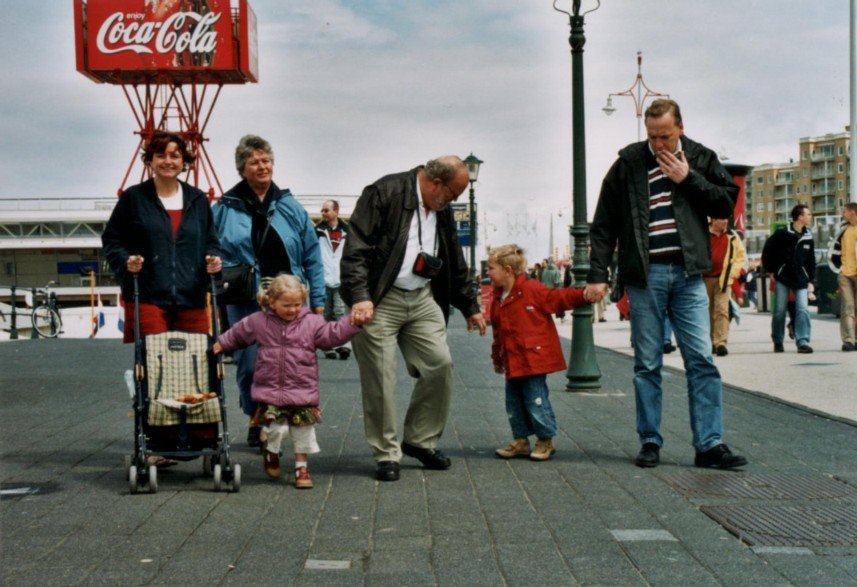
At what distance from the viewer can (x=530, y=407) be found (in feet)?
22.1

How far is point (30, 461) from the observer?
6832mm

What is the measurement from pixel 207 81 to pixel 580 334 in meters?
53.2

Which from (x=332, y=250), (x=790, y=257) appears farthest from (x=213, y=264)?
(x=790, y=257)

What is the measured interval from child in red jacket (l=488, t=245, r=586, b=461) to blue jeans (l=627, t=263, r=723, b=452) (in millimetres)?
419

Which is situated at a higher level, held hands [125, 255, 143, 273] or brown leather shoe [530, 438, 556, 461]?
held hands [125, 255, 143, 273]

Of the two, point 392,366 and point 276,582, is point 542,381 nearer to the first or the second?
point 392,366

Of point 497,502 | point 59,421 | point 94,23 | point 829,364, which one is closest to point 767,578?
point 497,502

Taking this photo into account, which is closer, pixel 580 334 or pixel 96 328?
pixel 580 334

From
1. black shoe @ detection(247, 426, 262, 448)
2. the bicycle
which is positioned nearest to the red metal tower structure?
the bicycle

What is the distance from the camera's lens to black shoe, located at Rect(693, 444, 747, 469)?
6297 mm

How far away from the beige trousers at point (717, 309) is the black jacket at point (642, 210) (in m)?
7.08

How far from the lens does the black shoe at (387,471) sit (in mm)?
6070

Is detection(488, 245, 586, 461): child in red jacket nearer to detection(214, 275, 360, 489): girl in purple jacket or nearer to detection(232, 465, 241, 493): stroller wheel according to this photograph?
detection(214, 275, 360, 489): girl in purple jacket

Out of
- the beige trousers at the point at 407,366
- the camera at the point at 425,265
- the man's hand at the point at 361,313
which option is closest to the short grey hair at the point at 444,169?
the camera at the point at 425,265
